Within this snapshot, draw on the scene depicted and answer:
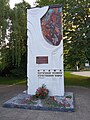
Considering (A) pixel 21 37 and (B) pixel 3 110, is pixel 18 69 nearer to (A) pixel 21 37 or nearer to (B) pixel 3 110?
(A) pixel 21 37

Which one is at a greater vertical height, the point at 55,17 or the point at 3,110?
the point at 55,17

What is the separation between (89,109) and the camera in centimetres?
703

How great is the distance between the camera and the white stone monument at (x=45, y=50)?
9.25 m

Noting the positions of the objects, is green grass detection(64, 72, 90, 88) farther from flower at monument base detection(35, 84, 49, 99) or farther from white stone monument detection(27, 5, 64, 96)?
flower at monument base detection(35, 84, 49, 99)

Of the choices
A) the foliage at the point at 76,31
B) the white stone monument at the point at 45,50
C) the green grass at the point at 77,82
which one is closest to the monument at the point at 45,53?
the white stone monument at the point at 45,50

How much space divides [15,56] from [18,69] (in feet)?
16.4

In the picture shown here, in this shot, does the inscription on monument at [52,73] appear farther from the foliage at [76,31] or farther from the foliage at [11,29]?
the foliage at [11,29]

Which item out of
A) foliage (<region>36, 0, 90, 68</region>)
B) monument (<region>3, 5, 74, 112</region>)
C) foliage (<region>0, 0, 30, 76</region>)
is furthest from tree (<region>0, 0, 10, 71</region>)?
foliage (<region>36, 0, 90, 68</region>)

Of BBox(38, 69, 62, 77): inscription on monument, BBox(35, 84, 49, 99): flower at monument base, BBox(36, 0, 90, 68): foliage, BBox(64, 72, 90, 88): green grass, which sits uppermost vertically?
BBox(36, 0, 90, 68): foliage

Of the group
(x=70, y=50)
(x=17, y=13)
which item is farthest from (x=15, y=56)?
(x=70, y=50)

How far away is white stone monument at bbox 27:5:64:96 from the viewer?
925 centimetres

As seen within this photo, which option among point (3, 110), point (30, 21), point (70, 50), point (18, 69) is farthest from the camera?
point (18, 69)

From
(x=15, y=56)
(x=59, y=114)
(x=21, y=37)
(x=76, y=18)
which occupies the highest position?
(x=76, y=18)

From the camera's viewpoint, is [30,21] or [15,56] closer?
[30,21]
